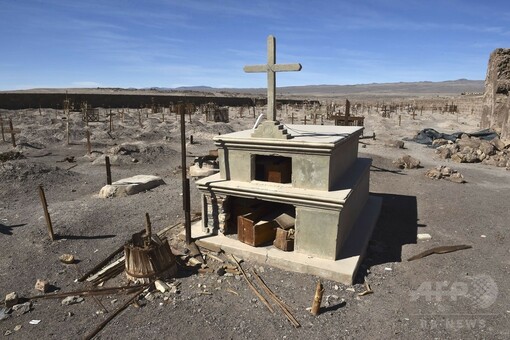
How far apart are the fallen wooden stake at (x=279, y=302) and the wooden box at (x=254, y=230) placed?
857 mm

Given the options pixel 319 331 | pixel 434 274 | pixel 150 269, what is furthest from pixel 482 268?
pixel 150 269

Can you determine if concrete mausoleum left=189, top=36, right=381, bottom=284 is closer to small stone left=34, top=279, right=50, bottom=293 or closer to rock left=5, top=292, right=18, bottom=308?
small stone left=34, top=279, right=50, bottom=293

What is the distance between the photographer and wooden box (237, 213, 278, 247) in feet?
26.3

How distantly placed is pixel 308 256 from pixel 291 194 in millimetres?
1503

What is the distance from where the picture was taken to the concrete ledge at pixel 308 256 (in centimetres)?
711

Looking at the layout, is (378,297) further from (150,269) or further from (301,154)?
(150,269)

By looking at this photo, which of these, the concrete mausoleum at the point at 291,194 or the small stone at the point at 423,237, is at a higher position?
the concrete mausoleum at the point at 291,194

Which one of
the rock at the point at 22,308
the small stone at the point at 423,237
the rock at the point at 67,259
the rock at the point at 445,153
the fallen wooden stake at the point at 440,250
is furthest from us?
the rock at the point at 445,153

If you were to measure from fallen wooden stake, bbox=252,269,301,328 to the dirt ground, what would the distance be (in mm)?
112

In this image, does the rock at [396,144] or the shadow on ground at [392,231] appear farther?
the rock at [396,144]

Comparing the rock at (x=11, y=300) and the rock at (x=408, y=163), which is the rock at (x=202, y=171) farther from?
the rock at (x=408, y=163)

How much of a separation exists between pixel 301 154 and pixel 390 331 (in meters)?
3.80

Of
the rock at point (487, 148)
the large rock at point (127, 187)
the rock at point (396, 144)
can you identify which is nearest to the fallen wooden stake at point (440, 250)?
the large rock at point (127, 187)

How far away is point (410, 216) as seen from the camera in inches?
433
